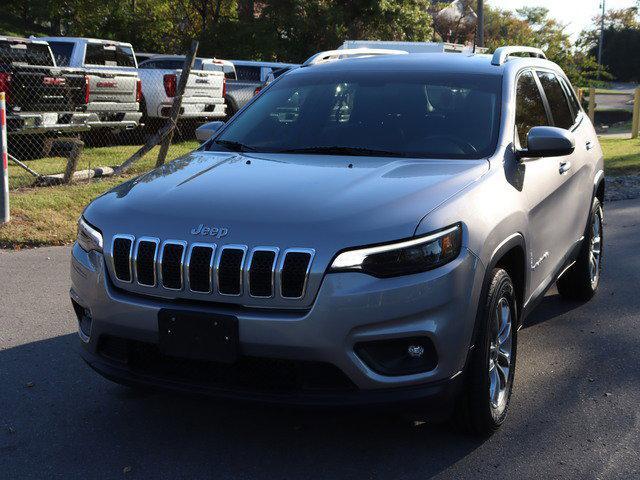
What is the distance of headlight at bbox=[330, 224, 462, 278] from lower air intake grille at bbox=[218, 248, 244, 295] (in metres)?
0.38

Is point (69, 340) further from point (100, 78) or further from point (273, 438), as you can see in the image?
point (100, 78)

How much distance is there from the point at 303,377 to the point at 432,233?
2.58 feet

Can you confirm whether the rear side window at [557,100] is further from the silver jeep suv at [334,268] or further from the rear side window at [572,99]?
the silver jeep suv at [334,268]

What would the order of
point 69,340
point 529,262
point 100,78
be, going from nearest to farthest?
point 529,262, point 69,340, point 100,78

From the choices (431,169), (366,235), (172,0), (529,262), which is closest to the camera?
(366,235)

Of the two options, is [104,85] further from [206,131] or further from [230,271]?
[230,271]

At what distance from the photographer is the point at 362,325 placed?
3.44 meters

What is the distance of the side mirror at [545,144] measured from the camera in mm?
4520

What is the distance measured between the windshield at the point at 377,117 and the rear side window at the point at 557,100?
2.89 feet

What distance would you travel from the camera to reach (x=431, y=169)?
4242mm

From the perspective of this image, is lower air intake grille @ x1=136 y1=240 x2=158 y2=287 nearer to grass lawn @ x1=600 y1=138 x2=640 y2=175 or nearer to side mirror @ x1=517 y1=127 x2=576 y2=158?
side mirror @ x1=517 y1=127 x2=576 y2=158

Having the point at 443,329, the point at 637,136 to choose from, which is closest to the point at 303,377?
the point at 443,329

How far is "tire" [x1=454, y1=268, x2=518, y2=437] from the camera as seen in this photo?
150 inches

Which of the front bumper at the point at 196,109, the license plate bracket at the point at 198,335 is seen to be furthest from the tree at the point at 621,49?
the license plate bracket at the point at 198,335
